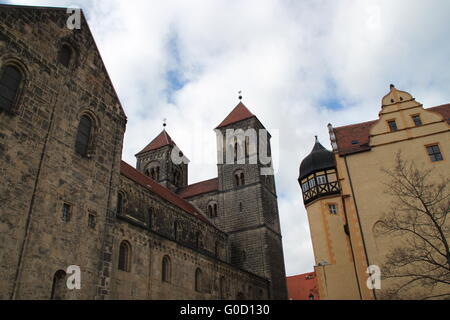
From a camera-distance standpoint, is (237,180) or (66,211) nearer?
(66,211)

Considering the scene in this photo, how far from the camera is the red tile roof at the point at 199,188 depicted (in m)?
44.6

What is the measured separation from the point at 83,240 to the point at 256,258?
26123 millimetres

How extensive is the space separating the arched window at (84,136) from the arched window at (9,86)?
3015 millimetres

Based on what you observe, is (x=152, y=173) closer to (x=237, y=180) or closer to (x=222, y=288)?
(x=237, y=180)

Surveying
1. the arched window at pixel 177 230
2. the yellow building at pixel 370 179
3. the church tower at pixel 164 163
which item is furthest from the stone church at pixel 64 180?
the church tower at pixel 164 163

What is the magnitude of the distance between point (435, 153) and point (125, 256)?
17.4 m

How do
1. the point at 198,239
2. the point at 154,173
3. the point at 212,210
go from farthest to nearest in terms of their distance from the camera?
the point at 154,173, the point at 212,210, the point at 198,239

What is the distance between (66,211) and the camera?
47.5ft

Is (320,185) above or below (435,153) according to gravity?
above

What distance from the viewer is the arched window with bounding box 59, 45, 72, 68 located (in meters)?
16.1

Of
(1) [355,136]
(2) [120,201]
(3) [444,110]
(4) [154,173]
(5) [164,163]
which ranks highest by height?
(5) [164,163]

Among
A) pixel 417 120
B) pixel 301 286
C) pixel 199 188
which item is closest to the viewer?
pixel 417 120

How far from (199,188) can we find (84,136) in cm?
2997

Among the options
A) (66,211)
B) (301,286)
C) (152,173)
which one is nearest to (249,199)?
(152,173)
